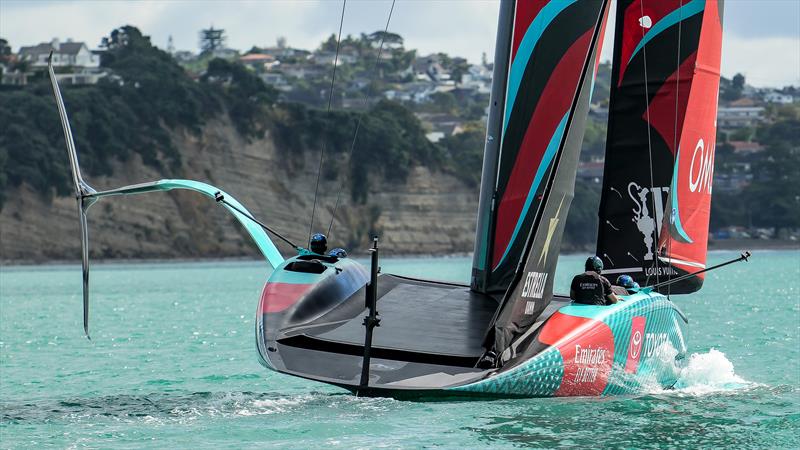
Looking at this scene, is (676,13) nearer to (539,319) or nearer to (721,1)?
(721,1)

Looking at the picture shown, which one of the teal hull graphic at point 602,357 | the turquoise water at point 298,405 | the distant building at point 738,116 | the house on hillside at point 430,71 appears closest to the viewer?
the turquoise water at point 298,405

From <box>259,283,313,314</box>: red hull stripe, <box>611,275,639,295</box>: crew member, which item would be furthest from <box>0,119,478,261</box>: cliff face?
<box>611,275,639,295</box>: crew member

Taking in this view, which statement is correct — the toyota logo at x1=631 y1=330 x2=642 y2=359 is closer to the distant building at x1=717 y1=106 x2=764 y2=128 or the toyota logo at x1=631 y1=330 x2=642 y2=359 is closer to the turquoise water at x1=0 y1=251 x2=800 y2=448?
the turquoise water at x1=0 y1=251 x2=800 y2=448

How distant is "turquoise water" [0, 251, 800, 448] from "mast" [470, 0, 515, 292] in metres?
1.96

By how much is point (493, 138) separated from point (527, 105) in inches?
17.0

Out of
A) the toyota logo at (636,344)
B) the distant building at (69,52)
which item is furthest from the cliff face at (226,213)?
the toyota logo at (636,344)

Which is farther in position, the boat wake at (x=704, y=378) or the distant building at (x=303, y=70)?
the distant building at (x=303, y=70)

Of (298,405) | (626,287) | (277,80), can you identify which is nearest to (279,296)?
(298,405)

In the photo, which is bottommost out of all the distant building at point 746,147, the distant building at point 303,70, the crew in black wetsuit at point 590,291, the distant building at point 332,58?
the crew in black wetsuit at point 590,291

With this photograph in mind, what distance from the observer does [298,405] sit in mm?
10453

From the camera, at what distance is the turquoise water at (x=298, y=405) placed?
9.25m

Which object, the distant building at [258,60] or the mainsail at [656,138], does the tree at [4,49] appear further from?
the mainsail at [656,138]

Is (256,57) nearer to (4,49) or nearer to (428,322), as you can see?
(4,49)

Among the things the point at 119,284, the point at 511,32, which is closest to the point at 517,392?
the point at 511,32
